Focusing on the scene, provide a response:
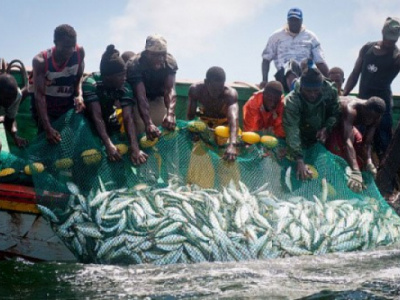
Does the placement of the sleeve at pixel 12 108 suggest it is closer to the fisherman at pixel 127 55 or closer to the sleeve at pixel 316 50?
the fisherman at pixel 127 55

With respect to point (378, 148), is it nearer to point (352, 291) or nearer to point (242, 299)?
point (352, 291)

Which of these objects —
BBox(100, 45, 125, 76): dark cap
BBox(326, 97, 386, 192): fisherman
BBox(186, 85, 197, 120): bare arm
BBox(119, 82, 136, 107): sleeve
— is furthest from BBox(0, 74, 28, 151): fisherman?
BBox(326, 97, 386, 192): fisherman

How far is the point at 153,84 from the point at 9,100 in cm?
179

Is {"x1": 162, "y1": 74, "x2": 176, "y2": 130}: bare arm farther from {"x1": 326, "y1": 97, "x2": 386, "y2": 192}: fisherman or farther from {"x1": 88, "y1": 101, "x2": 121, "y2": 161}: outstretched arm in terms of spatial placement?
{"x1": 326, "y1": 97, "x2": 386, "y2": 192}: fisherman

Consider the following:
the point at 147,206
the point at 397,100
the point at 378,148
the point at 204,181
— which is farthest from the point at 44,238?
the point at 397,100

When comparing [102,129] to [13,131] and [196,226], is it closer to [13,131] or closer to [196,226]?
[13,131]

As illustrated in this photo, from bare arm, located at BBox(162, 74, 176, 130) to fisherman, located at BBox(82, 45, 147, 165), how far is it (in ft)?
1.45

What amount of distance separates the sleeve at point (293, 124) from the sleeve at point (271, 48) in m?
2.28

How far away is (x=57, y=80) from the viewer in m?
8.30

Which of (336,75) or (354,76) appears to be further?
(336,75)

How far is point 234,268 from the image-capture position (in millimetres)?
7117

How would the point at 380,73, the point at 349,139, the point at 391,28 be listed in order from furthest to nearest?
the point at 380,73 → the point at 391,28 → the point at 349,139

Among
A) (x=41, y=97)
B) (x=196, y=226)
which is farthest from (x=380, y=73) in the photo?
(x=41, y=97)

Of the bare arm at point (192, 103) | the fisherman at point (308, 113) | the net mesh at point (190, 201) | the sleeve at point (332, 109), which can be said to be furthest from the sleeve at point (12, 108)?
the sleeve at point (332, 109)
